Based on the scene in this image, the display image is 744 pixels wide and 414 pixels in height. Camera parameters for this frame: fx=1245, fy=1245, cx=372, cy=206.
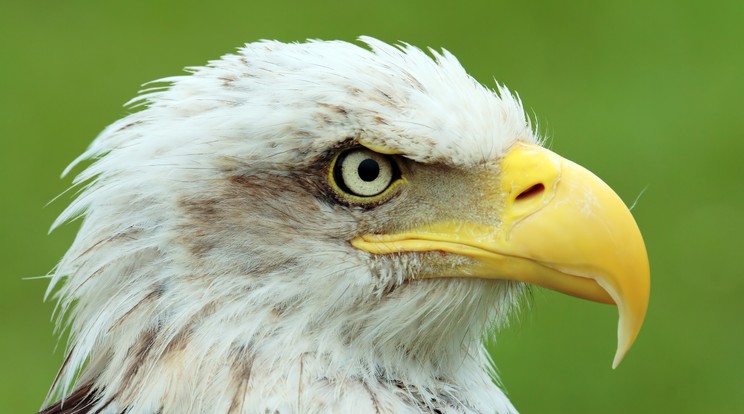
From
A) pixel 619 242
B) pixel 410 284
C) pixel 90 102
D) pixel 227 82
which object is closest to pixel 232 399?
pixel 410 284

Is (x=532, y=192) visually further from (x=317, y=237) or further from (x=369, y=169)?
(x=317, y=237)

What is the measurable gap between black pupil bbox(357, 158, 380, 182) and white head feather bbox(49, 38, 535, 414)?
0.09 meters

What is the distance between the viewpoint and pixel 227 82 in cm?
362

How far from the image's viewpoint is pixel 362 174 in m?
3.50

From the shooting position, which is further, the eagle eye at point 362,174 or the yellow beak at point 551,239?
the eagle eye at point 362,174

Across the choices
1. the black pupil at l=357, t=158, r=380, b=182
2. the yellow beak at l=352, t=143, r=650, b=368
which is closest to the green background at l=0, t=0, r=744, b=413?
the yellow beak at l=352, t=143, r=650, b=368

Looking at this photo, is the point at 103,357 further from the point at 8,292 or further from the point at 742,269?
the point at 742,269

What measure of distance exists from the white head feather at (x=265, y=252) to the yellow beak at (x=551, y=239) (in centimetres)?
9

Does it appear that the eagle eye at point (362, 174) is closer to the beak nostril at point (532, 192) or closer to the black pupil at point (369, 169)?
the black pupil at point (369, 169)

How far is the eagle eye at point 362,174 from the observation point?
11.5 feet

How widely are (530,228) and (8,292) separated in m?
5.43

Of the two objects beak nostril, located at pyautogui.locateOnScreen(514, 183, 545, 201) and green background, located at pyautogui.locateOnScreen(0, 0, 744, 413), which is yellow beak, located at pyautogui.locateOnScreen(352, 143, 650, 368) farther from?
green background, located at pyautogui.locateOnScreen(0, 0, 744, 413)

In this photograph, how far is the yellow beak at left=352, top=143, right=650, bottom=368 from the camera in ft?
11.1

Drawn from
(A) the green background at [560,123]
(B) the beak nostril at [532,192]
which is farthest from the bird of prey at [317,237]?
(A) the green background at [560,123]
